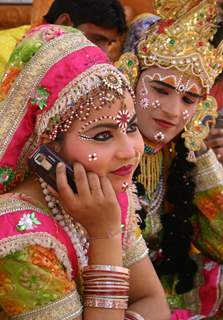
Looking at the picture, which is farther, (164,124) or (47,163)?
(164,124)

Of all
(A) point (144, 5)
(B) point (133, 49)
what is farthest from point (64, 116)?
(A) point (144, 5)

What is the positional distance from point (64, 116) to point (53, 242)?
0.29 metres

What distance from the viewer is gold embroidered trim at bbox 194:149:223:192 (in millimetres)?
2436

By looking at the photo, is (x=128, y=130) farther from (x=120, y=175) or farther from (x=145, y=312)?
(x=145, y=312)

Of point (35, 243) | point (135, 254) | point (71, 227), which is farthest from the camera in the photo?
point (135, 254)

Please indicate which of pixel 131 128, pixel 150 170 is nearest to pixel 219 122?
pixel 150 170

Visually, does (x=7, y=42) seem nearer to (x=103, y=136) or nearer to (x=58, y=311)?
(x=103, y=136)

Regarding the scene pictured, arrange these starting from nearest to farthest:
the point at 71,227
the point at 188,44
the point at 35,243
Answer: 1. the point at 35,243
2. the point at 71,227
3. the point at 188,44

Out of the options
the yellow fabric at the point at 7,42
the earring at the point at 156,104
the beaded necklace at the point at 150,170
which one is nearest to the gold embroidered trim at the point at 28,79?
the earring at the point at 156,104

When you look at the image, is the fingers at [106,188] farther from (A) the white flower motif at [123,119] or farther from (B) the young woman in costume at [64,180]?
(A) the white flower motif at [123,119]

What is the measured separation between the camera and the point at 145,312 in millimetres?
1723

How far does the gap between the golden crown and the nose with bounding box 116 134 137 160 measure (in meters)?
0.82

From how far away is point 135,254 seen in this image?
1787 millimetres

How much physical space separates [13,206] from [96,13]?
1565mm
